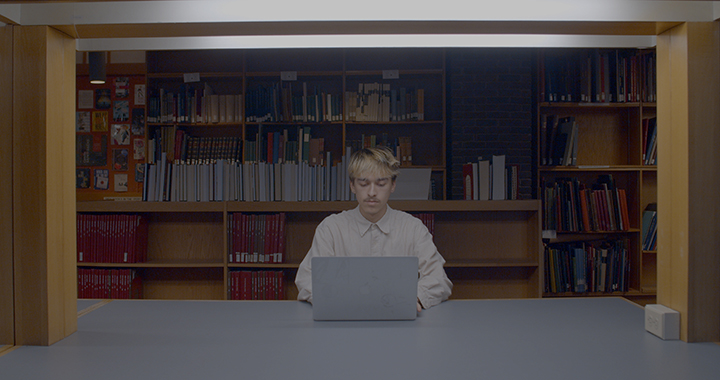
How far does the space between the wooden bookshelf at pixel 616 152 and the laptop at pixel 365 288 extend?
110 inches

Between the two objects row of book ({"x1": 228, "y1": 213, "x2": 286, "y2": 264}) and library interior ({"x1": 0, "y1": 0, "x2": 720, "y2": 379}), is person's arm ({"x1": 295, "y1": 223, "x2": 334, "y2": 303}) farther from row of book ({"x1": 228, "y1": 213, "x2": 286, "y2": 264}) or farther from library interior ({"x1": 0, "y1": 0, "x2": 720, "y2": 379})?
row of book ({"x1": 228, "y1": 213, "x2": 286, "y2": 264})

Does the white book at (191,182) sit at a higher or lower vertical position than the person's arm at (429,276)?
higher

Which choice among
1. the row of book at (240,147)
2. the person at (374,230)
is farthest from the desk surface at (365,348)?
the row of book at (240,147)

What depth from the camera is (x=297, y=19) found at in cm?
114

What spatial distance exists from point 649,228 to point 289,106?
123 inches

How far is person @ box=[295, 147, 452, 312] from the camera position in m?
1.87

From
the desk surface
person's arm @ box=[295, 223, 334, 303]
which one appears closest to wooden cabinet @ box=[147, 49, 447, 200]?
person's arm @ box=[295, 223, 334, 303]

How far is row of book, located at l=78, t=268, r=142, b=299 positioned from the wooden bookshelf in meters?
2.95

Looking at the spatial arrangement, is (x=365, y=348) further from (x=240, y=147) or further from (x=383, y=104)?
(x=240, y=147)

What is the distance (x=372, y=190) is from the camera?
2.04 m

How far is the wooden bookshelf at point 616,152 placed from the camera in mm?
3947

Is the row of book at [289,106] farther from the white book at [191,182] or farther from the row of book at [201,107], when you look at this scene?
the white book at [191,182]

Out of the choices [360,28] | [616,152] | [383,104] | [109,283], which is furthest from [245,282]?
[616,152]

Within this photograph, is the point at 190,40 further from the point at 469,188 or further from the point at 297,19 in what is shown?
the point at 469,188
